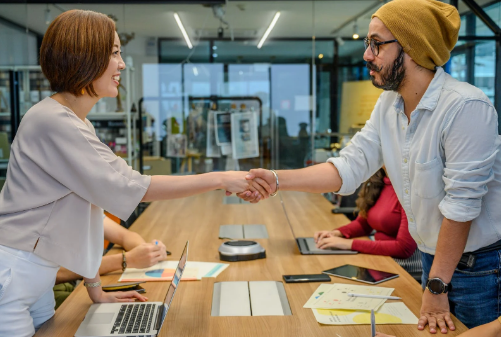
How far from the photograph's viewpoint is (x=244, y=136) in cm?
595

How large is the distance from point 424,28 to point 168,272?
1300 mm

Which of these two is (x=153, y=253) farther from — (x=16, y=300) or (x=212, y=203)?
(x=212, y=203)

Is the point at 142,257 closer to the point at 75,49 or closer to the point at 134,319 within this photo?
the point at 134,319

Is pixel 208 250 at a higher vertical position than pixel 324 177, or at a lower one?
lower

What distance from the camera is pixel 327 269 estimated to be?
7.01ft

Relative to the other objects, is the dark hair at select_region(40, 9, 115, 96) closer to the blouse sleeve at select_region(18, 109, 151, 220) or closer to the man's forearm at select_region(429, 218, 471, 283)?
the blouse sleeve at select_region(18, 109, 151, 220)

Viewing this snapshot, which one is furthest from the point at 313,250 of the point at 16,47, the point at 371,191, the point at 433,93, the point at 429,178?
the point at 16,47

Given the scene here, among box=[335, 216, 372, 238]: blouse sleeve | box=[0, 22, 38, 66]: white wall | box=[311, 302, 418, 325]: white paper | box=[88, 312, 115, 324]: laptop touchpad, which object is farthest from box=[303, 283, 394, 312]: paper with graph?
box=[0, 22, 38, 66]: white wall

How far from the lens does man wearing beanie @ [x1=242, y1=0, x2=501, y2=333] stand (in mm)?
1544

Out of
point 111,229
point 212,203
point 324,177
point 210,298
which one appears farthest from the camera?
point 212,203

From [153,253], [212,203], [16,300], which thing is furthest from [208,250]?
[212,203]

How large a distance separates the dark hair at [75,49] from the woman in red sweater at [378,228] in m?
1.38

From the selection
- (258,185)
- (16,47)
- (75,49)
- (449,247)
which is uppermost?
(16,47)

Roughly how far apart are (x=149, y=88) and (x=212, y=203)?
7.66 ft
